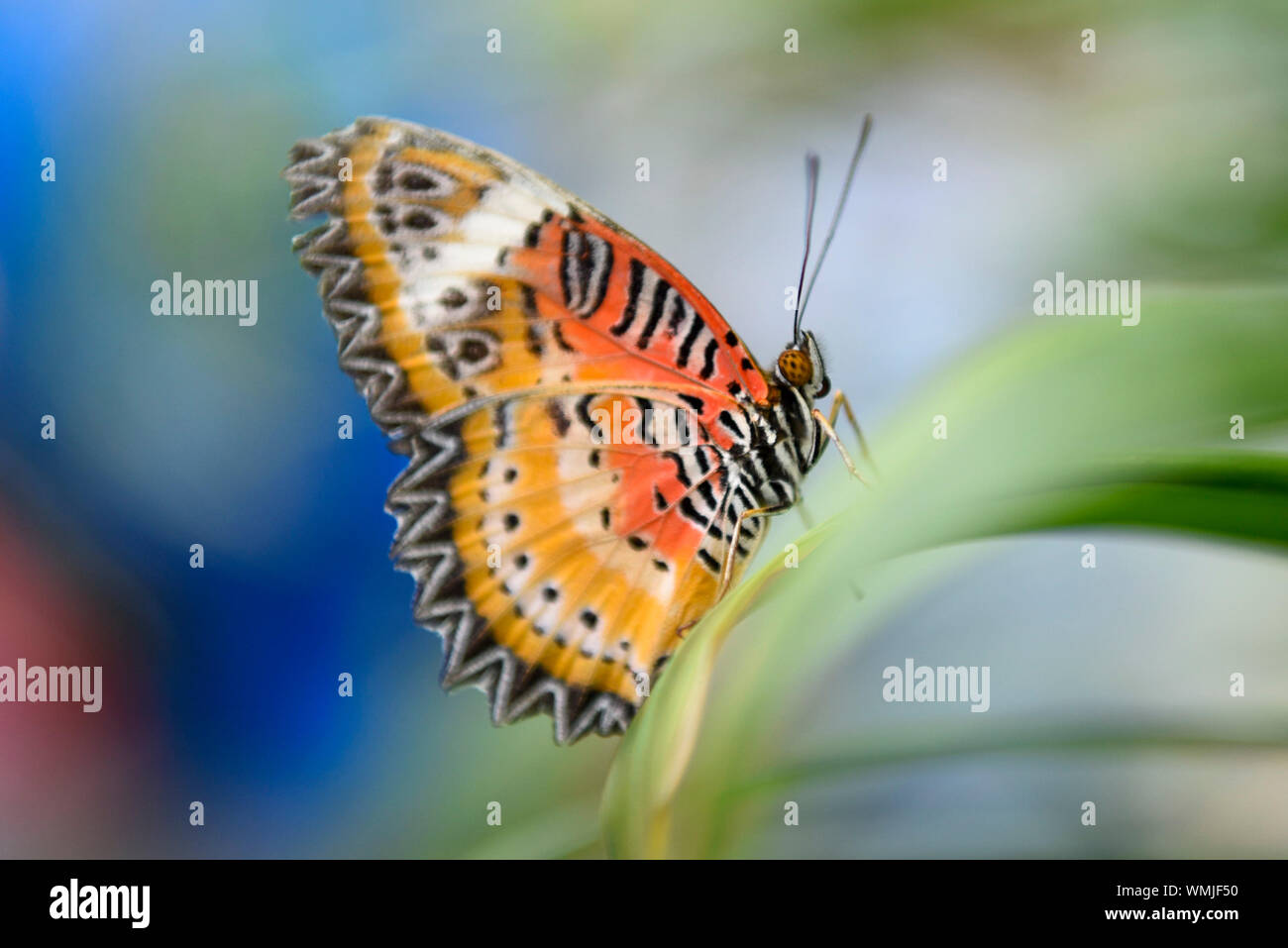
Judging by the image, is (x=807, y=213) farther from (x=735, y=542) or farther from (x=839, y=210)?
(x=735, y=542)

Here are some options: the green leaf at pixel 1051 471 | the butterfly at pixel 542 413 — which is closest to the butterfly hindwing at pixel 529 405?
the butterfly at pixel 542 413

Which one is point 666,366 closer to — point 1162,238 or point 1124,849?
point 1162,238

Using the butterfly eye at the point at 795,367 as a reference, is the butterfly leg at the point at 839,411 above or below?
below

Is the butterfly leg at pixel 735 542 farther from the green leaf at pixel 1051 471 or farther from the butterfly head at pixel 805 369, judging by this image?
the green leaf at pixel 1051 471

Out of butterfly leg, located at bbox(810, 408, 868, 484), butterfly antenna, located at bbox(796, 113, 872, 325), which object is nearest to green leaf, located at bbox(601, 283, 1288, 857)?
butterfly leg, located at bbox(810, 408, 868, 484)

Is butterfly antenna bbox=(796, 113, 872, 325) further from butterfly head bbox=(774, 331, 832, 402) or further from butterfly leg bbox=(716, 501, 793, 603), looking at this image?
butterfly leg bbox=(716, 501, 793, 603)

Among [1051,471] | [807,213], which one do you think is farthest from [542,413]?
[1051,471]

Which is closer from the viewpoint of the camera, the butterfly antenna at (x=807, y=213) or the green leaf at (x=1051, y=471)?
the green leaf at (x=1051, y=471)
